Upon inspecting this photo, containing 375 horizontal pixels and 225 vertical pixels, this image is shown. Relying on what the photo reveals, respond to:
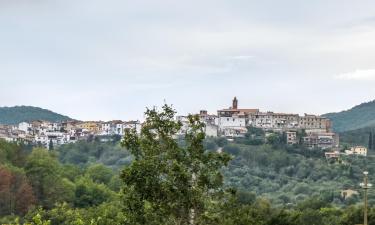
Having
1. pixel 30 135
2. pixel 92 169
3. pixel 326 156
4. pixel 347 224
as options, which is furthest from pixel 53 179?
pixel 30 135

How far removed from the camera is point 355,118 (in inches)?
7480

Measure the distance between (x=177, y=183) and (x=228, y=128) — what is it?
347 feet

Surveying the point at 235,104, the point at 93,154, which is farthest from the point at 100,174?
the point at 235,104

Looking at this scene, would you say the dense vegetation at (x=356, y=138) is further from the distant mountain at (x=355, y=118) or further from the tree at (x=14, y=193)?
the tree at (x=14, y=193)

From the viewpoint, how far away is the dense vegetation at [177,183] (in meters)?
11.5

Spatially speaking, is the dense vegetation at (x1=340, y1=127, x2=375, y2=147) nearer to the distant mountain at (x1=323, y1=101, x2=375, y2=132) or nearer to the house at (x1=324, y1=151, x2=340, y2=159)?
the house at (x1=324, y1=151, x2=340, y2=159)

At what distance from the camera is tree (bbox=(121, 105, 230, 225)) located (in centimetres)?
1141

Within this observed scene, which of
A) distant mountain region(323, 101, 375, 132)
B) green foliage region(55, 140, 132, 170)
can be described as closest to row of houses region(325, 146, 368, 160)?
green foliage region(55, 140, 132, 170)

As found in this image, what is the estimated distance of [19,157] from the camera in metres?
61.1

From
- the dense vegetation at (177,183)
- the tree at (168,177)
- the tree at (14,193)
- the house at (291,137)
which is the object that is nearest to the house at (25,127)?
the dense vegetation at (177,183)

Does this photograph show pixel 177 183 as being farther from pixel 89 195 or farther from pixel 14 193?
pixel 89 195

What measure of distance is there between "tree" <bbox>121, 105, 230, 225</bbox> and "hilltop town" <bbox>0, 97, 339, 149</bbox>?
89.9 metres

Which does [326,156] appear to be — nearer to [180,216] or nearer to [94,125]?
[94,125]

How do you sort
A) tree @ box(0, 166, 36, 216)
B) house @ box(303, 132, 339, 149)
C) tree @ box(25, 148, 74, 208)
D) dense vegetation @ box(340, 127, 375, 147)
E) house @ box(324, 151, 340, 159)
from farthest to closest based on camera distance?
dense vegetation @ box(340, 127, 375, 147) < house @ box(303, 132, 339, 149) < house @ box(324, 151, 340, 159) < tree @ box(25, 148, 74, 208) < tree @ box(0, 166, 36, 216)
